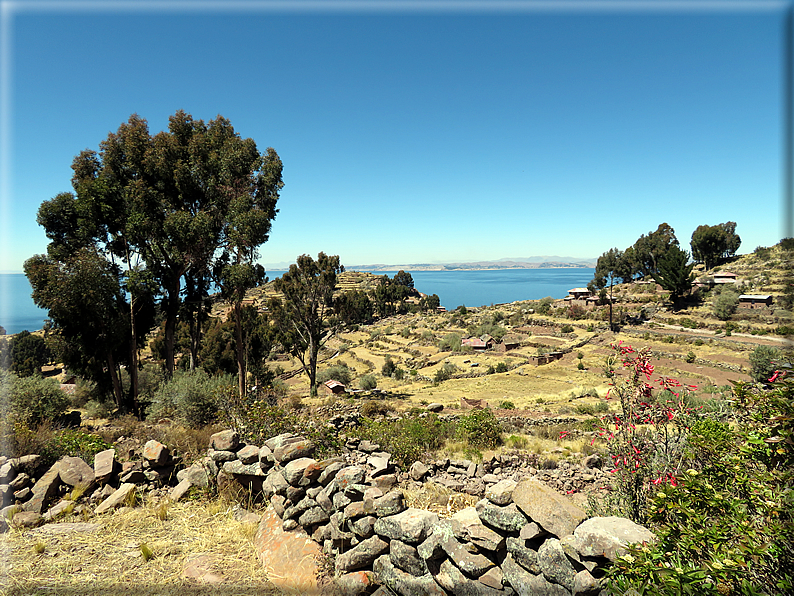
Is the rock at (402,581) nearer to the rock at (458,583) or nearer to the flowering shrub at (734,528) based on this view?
the rock at (458,583)

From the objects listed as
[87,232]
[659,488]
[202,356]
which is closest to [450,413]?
[659,488]

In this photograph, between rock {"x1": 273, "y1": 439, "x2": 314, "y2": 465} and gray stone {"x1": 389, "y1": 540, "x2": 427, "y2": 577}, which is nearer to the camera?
gray stone {"x1": 389, "y1": 540, "x2": 427, "y2": 577}

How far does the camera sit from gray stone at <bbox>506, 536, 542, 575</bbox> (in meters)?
3.16

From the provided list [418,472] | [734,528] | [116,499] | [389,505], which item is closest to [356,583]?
[389,505]

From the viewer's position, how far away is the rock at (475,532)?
343 centimetres

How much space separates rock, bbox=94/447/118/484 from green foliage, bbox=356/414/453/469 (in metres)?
5.12

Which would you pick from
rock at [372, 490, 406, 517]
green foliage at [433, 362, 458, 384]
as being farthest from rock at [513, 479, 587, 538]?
green foliage at [433, 362, 458, 384]

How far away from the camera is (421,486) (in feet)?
20.1

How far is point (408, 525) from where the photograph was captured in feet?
12.8

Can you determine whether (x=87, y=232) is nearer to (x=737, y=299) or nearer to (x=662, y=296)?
(x=737, y=299)

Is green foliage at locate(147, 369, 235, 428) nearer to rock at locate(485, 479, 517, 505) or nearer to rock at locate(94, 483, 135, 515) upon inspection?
rock at locate(94, 483, 135, 515)

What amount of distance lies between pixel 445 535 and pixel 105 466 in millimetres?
6255

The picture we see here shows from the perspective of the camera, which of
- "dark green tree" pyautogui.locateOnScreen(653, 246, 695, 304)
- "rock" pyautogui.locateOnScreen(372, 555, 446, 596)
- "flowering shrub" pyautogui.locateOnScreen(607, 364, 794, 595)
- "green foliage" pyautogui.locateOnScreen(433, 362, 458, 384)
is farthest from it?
"dark green tree" pyautogui.locateOnScreen(653, 246, 695, 304)

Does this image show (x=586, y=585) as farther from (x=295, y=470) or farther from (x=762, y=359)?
(x=762, y=359)
